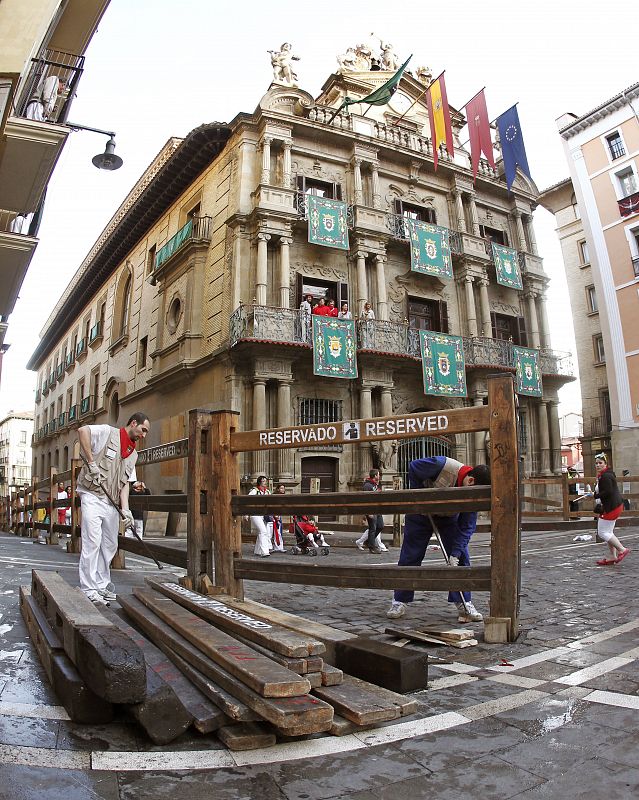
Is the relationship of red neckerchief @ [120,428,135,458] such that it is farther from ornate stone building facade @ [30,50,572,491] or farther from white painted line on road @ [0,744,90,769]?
ornate stone building facade @ [30,50,572,491]

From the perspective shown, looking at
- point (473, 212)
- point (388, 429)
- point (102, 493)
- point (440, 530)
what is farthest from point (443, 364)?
point (388, 429)

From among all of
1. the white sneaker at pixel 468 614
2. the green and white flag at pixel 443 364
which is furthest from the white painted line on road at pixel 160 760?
the green and white flag at pixel 443 364

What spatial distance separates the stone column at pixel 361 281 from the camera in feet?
64.6

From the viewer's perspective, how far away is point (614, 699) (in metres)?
2.65

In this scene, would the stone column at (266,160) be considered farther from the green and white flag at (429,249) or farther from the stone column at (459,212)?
the stone column at (459,212)

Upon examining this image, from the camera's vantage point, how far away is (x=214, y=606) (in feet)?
11.8

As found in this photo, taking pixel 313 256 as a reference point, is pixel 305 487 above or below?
below

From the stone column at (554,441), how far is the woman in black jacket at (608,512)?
44.6ft

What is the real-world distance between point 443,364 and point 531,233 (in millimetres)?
9987

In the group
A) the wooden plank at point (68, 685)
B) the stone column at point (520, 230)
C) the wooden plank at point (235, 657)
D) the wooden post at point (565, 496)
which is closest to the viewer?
the wooden plank at point (235, 657)

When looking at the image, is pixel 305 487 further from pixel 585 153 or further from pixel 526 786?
pixel 585 153

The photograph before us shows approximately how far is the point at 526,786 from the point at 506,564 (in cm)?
198

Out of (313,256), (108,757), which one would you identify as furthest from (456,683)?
(313,256)

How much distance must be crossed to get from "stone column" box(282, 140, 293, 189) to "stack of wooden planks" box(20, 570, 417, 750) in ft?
59.9
